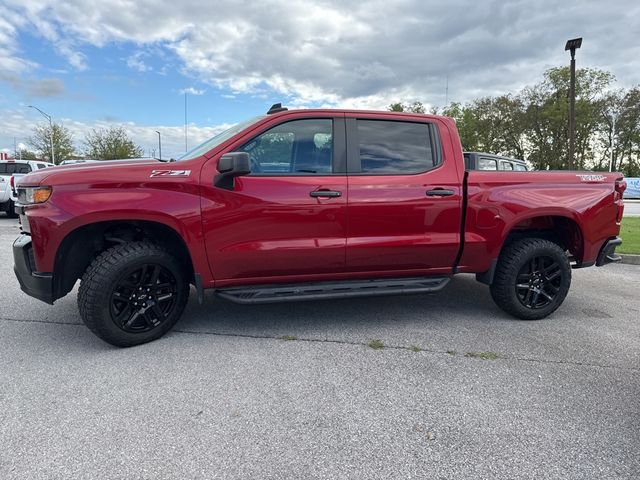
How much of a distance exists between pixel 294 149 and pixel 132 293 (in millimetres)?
1767

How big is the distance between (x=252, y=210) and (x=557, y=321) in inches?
125

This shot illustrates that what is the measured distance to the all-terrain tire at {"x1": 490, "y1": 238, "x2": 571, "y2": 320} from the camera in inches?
162

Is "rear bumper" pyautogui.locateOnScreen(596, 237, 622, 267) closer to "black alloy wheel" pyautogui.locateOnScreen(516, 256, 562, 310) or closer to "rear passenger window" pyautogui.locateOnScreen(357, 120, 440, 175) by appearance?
"black alloy wheel" pyautogui.locateOnScreen(516, 256, 562, 310)

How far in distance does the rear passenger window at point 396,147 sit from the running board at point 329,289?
39.4 inches

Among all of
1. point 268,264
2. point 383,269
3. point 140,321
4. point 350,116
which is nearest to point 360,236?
point 383,269

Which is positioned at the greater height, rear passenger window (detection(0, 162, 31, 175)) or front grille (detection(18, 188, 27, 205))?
rear passenger window (detection(0, 162, 31, 175))

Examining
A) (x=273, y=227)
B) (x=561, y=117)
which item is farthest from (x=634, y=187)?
(x=273, y=227)

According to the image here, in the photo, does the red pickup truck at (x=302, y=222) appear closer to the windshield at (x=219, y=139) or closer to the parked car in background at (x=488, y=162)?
the windshield at (x=219, y=139)

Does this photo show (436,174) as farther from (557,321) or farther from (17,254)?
(17,254)

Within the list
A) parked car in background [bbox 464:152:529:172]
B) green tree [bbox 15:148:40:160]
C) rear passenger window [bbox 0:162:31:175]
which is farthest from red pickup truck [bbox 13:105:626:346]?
green tree [bbox 15:148:40:160]

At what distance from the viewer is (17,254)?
339 centimetres

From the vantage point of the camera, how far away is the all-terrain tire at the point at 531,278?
411cm

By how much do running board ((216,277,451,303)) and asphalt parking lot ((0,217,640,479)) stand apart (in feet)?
1.21

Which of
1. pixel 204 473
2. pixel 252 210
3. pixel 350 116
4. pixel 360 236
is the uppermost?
pixel 350 116
